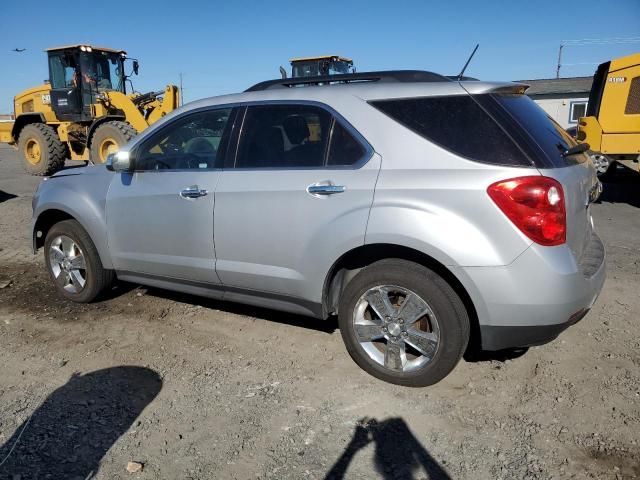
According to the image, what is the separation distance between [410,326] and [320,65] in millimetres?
14120

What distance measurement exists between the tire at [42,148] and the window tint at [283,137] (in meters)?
11.6

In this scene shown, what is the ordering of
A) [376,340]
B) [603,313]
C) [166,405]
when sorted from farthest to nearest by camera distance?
1. [603,313]
2. [376,340]
3. [166,405]

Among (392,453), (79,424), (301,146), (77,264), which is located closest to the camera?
(392,453)

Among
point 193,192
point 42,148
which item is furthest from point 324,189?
point 42,148

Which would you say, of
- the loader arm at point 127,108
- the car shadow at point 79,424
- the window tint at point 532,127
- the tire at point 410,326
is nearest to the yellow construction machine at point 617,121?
the window tint at point 532,127

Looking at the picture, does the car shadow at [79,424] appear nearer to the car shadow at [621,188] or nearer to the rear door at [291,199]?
the rear door at [291,199]

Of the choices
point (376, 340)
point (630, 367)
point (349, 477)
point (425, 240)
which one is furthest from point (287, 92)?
point (630, 367)

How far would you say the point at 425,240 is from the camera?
9.33 ft

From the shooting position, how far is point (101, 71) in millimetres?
12984

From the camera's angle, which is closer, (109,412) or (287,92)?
(109,412)

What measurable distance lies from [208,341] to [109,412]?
1041 millimetres

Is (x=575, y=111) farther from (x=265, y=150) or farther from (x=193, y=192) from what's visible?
(x=193, y=192)

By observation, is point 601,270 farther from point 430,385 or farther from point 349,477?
point 349,477

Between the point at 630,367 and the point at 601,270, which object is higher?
the point at 601,270
